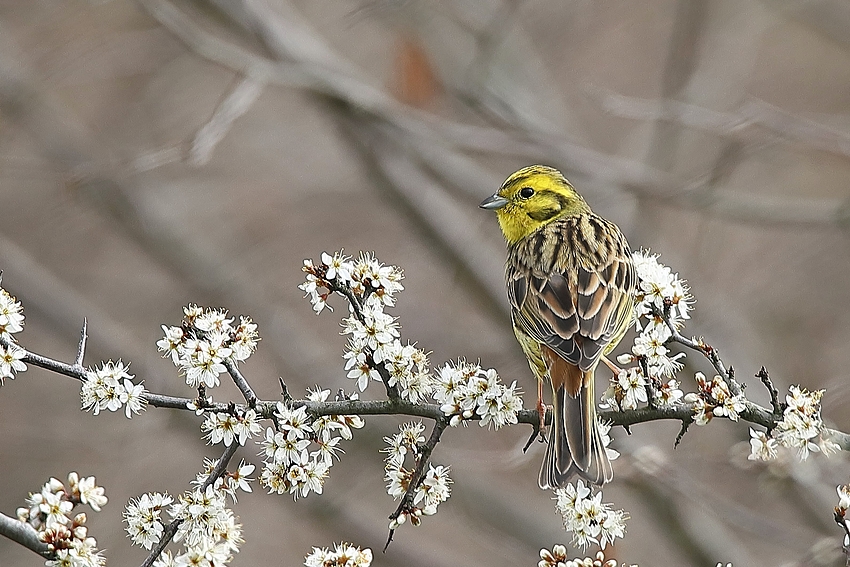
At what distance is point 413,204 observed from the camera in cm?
851

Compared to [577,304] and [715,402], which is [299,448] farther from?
[577,304]

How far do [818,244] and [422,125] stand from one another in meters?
4.00

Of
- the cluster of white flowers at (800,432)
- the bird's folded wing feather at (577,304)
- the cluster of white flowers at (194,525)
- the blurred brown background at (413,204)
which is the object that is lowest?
the cluster of white flowers at (194,525)

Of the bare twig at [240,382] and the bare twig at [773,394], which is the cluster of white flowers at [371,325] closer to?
the bare twig at [240,382]

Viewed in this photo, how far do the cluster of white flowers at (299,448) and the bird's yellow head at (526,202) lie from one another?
281cm

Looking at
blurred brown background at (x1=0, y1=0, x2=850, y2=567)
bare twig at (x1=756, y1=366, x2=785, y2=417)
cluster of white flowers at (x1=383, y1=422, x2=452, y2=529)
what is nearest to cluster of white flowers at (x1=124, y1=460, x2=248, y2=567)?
cluster of white flowers at (x1=383, y1=422, x2=452, y2=529)

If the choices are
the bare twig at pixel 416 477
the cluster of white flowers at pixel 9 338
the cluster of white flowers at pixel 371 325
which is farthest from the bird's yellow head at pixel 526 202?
the cluster of white flowers at pixel 9 338

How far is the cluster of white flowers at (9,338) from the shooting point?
3.34 meters

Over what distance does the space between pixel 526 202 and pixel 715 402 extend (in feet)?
9.24

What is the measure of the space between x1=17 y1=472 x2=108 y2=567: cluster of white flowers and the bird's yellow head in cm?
341

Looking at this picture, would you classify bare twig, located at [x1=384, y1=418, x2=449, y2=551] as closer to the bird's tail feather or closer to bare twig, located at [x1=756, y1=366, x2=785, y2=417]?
the bird's tail feather

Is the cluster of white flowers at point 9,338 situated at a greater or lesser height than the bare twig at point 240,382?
lesser

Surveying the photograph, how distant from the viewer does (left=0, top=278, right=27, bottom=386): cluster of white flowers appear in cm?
334

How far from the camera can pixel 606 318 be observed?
4.68 meters
